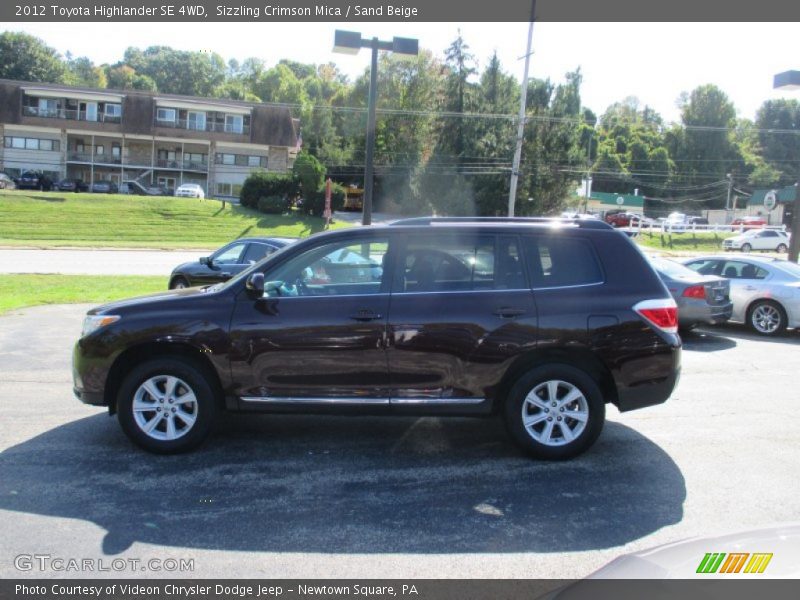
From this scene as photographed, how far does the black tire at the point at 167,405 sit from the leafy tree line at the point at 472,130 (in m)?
43.0

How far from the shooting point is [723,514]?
4.55 metres

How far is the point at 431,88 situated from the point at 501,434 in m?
58.7

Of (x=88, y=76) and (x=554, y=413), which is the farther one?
(x=88, y=76)

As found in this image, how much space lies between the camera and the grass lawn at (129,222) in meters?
36.2

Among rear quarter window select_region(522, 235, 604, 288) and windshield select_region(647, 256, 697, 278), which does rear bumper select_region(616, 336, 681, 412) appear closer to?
rear quarter window select_region(522, 235, 604, 288)

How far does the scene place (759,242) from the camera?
4266 cm

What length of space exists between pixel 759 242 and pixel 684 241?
4.52m

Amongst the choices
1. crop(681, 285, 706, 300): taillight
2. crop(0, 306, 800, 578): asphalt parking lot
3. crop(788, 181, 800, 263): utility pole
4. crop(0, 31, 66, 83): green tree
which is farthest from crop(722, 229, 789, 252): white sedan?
crop(0, 31, 66, 83): green tree

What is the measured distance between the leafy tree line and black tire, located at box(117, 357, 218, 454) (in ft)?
141

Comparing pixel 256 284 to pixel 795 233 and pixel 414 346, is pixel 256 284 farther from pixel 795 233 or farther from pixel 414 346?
pixel 795 233

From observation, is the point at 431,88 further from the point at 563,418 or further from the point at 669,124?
the point at 563,418

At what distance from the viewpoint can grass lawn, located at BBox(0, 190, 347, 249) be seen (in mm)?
36156

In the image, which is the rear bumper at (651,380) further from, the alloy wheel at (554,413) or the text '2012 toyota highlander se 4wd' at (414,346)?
the alloy wheel at (554,413)

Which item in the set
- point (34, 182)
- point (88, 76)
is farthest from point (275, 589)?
point (88, 76)
